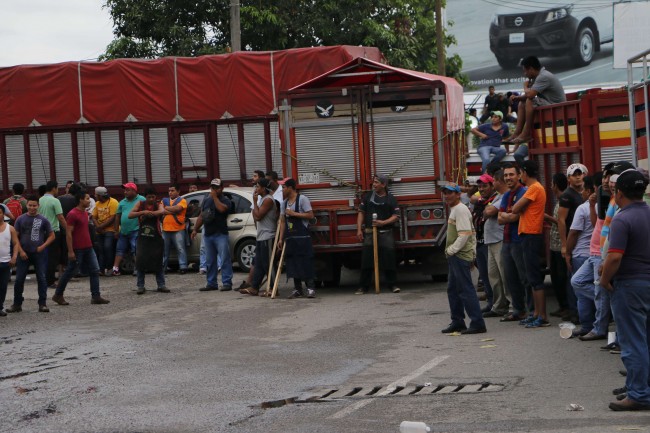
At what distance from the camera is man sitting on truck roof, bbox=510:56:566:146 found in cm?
1566

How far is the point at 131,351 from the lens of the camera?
12.9 m

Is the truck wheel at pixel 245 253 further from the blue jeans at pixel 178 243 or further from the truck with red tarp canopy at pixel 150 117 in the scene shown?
the truck with red tarp canopy at pixel 150 117

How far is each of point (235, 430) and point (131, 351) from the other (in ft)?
15.2

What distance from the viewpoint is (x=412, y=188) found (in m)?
18.3

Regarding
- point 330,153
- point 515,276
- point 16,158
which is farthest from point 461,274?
point 16,158

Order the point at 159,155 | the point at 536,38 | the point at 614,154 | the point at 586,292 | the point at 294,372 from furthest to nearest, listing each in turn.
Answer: the point at 536,38 → the point at 159,155 → the point at 614,154 → the point at 586,292 → the point at 294,372

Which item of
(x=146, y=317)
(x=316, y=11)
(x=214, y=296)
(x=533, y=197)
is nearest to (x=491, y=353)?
(x=533, y=197)

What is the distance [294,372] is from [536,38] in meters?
60.5

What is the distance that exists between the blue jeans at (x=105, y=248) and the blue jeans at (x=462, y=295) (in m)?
11.1

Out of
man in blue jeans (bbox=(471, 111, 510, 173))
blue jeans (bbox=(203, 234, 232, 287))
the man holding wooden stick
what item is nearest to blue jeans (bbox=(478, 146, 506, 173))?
man in blue jeans (bbox=(471, 111, 510, 173))

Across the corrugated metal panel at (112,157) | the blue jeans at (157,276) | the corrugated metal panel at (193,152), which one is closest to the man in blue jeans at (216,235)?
the blue jeans at (157,276)

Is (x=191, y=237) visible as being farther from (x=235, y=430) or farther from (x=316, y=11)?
(x=316, y=11)

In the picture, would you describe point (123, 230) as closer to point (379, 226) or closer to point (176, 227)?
point (176, 227)

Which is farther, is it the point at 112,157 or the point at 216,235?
the point at 112,157
